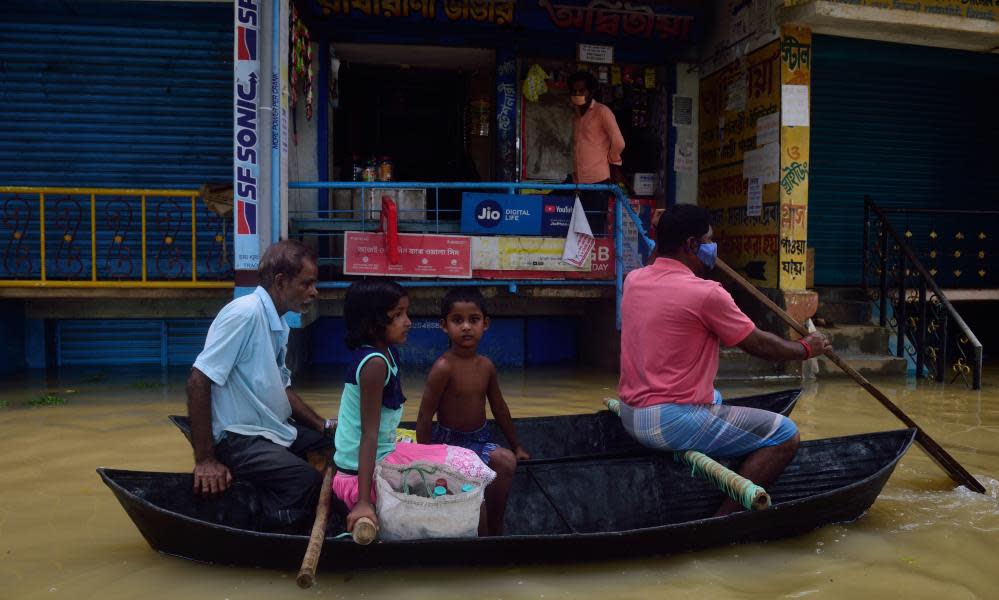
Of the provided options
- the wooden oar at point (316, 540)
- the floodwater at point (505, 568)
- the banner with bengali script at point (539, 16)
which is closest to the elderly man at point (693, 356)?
the floodwater at point (505, 568)

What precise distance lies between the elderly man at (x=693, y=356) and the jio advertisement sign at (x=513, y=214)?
3948 millimetres

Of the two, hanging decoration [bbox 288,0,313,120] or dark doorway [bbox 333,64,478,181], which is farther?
dark doorway [bbox 333,64,478,181]

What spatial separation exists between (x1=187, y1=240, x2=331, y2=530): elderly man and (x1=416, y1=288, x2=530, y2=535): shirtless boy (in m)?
0.63

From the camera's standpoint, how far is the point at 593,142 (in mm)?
8172

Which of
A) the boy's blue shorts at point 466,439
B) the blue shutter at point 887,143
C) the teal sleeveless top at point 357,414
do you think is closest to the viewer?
the teal sleeveless top at point 357,414

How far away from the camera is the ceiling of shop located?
9.01m

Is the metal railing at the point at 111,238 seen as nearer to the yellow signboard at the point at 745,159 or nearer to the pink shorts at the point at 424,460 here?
the pink shorts at the point at 424,460

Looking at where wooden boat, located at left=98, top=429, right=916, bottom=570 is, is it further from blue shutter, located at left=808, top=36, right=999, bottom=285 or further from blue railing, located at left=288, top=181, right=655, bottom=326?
blue shutter, located at left=808, top=36, right=999, bottom=285

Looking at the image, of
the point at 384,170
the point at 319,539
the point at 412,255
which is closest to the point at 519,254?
the point at 412,255

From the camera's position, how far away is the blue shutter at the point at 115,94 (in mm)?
7891

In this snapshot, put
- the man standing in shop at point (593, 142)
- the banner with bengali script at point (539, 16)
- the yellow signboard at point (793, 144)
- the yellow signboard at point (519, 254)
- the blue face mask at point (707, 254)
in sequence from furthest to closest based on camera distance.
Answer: the banner with bengali script at point (539, 16)
the man standing in shop at point (593, 142)
the yellow signboard at point (793, 144)
the yellow signboard at point (519, 254)
the blue face mask at point (707, 254)

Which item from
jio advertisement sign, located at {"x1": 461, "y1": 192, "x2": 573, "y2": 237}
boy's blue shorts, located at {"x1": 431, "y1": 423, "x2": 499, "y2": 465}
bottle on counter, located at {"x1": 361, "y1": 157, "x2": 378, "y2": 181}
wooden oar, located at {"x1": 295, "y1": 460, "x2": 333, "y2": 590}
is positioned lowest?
wooden oar, located at {"x1": 295, "y1": 460, "x2": 333, "y2": 590}

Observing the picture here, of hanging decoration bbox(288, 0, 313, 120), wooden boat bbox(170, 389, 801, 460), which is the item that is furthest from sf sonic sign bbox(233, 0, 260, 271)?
wooden boat bbox(170, 389, 801, 460)

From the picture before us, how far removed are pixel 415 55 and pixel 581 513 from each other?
6.72 metres
